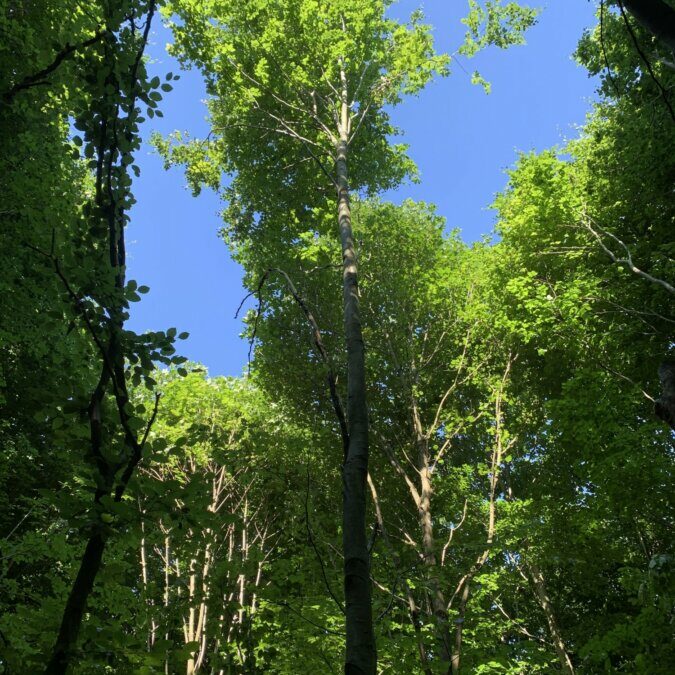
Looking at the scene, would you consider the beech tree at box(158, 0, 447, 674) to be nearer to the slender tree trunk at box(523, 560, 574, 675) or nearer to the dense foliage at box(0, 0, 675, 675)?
the dense foliage at box(0, 0, 675, 675)

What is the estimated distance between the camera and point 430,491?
991 centimetres

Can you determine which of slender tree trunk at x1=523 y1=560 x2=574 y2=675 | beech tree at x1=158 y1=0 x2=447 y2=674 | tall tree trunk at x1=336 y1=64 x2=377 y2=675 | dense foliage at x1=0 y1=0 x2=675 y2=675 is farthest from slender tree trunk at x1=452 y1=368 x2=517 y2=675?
beech tree at x1=158 y1=0 x2=447 y2=674

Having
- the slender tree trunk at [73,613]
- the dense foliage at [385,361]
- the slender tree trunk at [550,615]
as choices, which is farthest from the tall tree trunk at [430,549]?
the slender tree trunk at [550,615]

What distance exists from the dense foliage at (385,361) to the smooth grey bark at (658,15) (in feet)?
6.54

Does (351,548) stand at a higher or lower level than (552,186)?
lower

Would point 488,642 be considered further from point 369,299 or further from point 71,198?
point 71,198

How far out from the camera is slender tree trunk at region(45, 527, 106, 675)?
1.50 metres

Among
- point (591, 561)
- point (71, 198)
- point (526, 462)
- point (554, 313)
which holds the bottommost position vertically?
point (591, 561)

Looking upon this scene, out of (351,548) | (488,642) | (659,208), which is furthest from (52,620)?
(659,208)

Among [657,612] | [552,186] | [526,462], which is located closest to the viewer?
[657,612]

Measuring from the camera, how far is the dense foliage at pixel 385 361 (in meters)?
7.44

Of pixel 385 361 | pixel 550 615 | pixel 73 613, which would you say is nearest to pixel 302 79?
pixel 385 361

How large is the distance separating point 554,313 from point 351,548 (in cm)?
1069

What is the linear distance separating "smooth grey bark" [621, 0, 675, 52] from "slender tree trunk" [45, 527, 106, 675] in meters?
3.08
